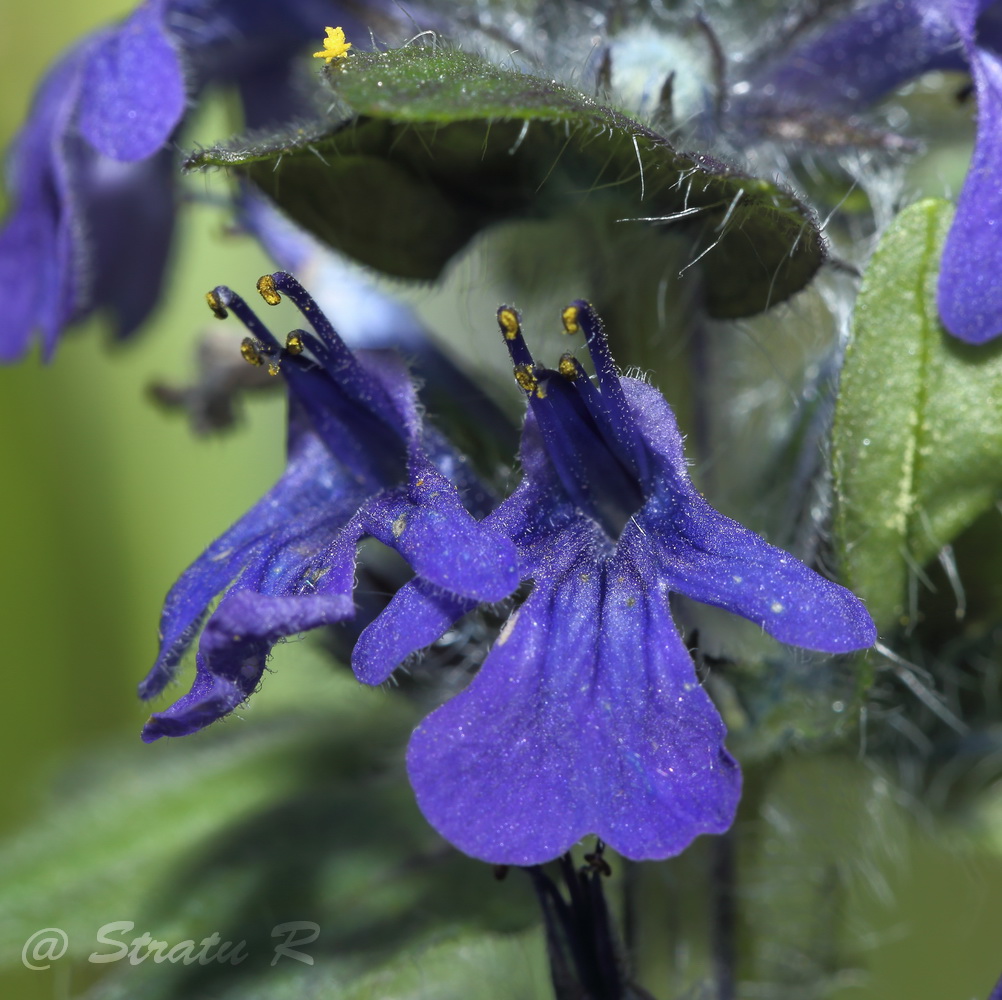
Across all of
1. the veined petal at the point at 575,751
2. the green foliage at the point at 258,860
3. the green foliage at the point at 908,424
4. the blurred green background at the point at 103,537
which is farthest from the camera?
the blurred green background at the point at 103,537

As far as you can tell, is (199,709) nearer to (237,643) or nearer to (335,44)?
(237,643)

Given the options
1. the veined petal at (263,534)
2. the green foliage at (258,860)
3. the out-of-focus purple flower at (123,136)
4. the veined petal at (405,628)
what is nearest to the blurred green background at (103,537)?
the green foliage at (258,860)

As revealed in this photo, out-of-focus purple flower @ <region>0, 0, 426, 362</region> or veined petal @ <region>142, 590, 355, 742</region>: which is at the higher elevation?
out-of-focus purple flower @ <region>0, 0, 426, 362</region>

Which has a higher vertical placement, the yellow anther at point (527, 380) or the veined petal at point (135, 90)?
the veined petal at point (135, 90)

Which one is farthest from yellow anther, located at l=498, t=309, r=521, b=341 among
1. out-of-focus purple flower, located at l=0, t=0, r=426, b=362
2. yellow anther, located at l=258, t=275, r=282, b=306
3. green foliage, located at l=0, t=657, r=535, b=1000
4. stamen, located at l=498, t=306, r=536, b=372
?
green foliage, located at l=0, t=657, r=535, b=1000

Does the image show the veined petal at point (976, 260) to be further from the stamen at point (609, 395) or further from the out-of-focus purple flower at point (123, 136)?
the out-of-focus purple flower at point (123, 136)

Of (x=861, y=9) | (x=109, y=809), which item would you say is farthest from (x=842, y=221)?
(x=109, y=809)

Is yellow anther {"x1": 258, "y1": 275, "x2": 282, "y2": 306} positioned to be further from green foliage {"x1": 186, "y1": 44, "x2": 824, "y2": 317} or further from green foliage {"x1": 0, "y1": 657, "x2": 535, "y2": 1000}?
green foliage {"x1": 0, "y1": 657, "x2": 535, "y2": 1000}
